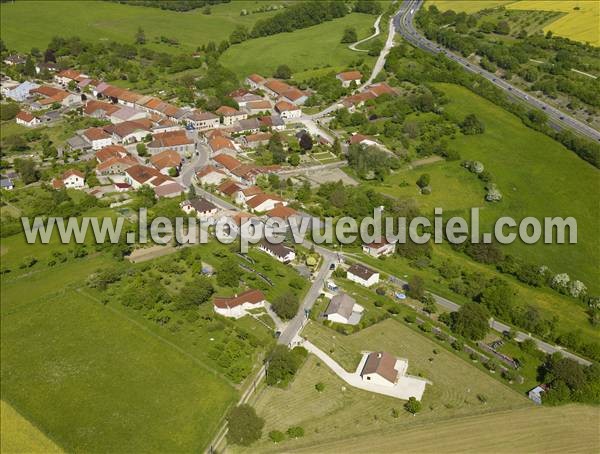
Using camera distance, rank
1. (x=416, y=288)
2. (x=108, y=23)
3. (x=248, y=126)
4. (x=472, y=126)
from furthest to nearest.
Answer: (x=108, y=23)
(x=248, y=126)
(x=472, y=126)
(x=416, y=288)

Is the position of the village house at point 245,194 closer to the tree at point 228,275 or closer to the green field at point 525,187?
the tree at point 228,275

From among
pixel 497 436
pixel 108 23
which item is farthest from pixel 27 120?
pixel 497 436

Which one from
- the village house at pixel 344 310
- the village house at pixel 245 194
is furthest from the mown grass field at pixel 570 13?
the village house at pixel 344 310

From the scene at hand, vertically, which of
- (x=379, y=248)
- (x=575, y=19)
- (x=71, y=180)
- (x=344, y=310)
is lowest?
(x=71, y=180)

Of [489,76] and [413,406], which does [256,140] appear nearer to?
[489,76]

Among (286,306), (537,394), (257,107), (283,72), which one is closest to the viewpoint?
(537,394)

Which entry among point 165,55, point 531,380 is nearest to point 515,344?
point 531,380

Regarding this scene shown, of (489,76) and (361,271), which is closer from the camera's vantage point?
(361,271)
